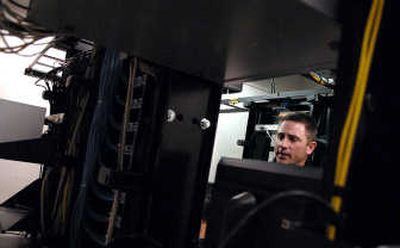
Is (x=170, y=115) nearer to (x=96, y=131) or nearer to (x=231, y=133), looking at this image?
(x=96, y=131)

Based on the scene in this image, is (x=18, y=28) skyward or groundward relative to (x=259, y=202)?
skyward

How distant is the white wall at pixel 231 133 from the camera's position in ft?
12.6

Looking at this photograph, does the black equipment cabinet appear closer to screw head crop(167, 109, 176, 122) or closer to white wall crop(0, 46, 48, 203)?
screw head crop(167, 109, 176, 122)

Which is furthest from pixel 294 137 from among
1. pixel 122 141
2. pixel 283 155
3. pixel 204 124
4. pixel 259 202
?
pixel 259 202

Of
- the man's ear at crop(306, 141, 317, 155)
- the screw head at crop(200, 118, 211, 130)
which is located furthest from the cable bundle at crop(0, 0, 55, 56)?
the man's ear at crop(306, 141, 317, 155)

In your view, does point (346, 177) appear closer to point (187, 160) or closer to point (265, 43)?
point (265, 43)

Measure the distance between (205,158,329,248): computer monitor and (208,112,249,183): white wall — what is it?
3.13 metres

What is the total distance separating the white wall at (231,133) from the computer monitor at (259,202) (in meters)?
3.13

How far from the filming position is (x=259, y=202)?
616 millimetres

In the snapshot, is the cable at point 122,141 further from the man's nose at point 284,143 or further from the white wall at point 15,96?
the white wall at point 15,96

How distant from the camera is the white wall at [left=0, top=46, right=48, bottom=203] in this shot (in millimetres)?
2439

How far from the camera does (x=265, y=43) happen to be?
2.59 feet

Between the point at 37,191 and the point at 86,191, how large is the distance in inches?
20.7

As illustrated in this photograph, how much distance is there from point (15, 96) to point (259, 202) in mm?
2377
